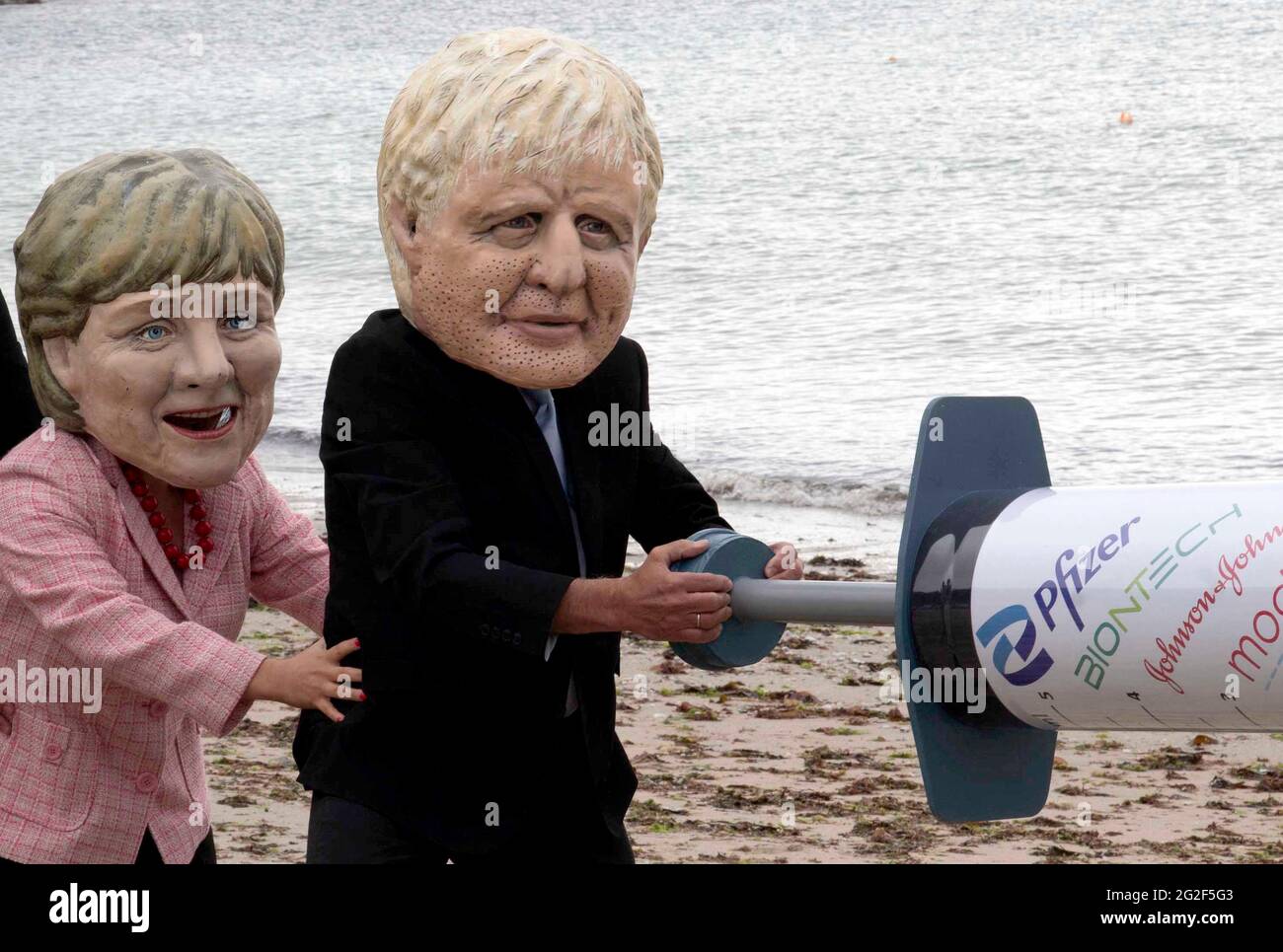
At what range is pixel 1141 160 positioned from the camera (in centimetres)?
2927

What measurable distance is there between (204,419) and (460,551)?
58 cm

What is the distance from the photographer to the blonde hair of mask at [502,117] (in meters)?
2.69

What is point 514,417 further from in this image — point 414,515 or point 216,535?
point 216,535

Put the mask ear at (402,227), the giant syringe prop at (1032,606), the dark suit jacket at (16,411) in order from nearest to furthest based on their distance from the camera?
the giant syringe prop at (1032,606)
the mask ear at (402,227)
the dark suit jacket at (16,411)

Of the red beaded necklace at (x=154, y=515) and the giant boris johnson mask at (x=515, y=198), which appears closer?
the giant boris johnson mask at (x=515, y=198)

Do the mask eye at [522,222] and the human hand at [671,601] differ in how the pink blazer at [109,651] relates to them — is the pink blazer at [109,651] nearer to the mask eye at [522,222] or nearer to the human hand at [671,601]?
the human hand at [671,601]

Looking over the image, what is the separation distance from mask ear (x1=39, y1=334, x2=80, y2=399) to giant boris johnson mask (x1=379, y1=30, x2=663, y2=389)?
1.92 ft

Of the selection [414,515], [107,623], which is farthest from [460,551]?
[107,623]

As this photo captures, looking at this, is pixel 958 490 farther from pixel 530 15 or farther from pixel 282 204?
pixel 530 15

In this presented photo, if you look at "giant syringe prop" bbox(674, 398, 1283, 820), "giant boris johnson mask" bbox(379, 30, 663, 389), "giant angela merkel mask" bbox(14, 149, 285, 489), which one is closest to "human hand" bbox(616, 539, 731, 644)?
"giant syringe prop" bbox(674, 398, 1283, 820)
